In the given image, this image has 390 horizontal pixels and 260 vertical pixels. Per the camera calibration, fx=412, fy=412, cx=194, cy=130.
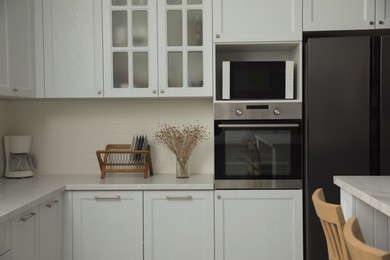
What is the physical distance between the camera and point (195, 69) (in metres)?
2.87

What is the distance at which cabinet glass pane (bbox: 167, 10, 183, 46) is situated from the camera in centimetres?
287

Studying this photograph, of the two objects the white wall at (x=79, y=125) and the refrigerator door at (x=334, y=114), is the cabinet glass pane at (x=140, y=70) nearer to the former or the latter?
the white wall at (x=79, y=125)

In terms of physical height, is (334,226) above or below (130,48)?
below

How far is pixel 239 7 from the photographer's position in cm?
276

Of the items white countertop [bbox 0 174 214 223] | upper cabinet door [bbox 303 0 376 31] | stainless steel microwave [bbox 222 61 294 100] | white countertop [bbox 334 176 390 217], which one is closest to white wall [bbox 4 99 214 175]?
white countertop [bbox 0 174 214 223]

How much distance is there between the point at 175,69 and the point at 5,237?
1.53 meters

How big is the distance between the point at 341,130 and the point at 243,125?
62 centimetres

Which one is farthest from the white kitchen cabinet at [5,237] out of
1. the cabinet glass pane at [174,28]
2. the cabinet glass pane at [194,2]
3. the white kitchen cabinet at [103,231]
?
the cabinet glass pane at [194,2]

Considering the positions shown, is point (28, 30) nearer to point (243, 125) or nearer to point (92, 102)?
point (92, 102)

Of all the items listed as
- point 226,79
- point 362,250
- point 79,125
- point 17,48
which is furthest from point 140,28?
point 362,250

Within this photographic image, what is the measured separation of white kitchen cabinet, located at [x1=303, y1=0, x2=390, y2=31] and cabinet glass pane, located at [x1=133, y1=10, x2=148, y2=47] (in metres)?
1.08

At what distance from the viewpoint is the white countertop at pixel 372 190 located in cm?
134

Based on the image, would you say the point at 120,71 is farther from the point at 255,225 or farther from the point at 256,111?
the point at 255,225

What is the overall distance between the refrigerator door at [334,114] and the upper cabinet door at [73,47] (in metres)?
1.45
